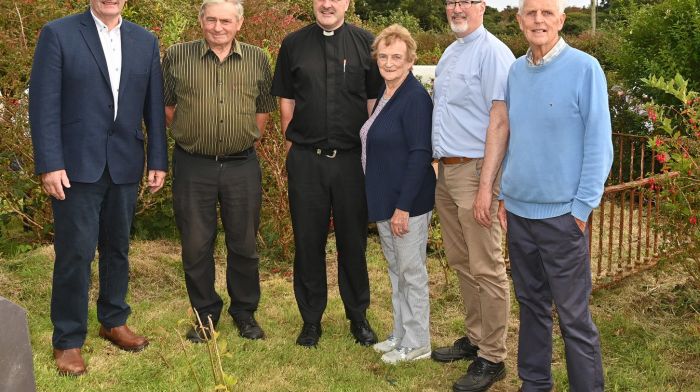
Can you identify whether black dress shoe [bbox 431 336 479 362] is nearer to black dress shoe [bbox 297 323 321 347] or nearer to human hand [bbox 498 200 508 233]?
black dress shoe [bbox 297 323 321 347]

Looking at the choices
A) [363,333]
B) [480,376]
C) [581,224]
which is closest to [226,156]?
[363,333]

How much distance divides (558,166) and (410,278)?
1.39 meters

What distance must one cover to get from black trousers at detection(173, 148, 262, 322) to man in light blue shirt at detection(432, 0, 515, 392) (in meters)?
1.31

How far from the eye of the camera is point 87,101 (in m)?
4.47

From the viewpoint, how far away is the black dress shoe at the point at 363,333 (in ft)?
17.2

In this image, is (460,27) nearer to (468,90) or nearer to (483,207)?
(468,90)

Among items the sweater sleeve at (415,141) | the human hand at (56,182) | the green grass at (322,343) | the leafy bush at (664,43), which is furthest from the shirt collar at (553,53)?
the leafy bush at (664,43)

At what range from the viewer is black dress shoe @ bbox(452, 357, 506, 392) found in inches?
178

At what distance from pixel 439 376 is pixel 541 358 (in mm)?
777

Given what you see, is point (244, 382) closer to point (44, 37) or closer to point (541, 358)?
point (541, 358)

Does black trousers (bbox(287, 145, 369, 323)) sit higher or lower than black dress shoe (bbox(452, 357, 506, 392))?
higher

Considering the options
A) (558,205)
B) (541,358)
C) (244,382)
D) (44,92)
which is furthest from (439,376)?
(44,92)

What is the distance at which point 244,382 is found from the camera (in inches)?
183

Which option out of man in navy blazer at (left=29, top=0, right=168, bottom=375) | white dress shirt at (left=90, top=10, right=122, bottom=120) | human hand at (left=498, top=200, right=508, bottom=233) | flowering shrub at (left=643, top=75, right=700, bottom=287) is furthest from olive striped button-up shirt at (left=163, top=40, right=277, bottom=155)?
flowering shrub at (left=643, top=75, right=700, bottom=287)
